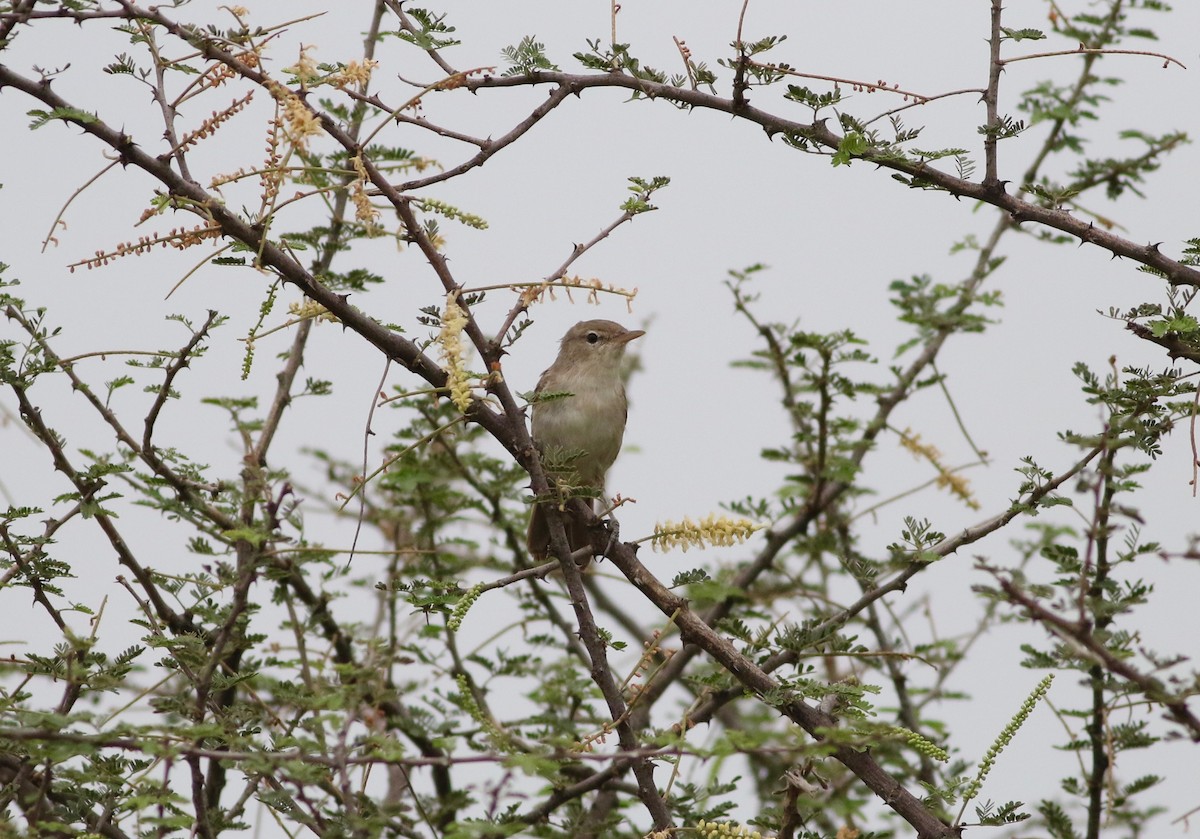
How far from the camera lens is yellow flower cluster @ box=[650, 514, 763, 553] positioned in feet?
10.1

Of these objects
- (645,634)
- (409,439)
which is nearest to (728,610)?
(645,634)

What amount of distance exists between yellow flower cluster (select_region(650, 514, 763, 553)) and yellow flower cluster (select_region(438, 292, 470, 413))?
25.2 inches

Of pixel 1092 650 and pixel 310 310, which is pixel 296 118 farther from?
pixel 1092 650

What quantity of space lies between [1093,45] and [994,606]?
7.54 ft

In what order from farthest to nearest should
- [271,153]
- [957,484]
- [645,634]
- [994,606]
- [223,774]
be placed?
1. [645,634]
2. [994,606]
3. [957,484]
4. [223,774]
5. [271,153]

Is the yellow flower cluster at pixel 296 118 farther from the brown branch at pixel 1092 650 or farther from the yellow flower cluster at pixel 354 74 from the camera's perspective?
the brown branch at pixel 1092 650

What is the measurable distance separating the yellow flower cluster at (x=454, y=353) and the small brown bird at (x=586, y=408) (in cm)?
257

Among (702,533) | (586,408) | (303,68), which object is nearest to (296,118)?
(303,68)

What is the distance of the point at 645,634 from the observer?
20.5 ft

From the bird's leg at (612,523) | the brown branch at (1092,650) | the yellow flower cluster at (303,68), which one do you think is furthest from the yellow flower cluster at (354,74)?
the brown branch at (1092,650)

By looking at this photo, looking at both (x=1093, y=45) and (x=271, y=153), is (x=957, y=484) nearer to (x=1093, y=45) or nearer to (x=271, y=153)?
(x=1093, y=45)

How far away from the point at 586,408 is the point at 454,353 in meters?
3.08

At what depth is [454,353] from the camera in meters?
2.79

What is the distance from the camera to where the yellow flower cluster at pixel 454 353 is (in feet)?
8.85
